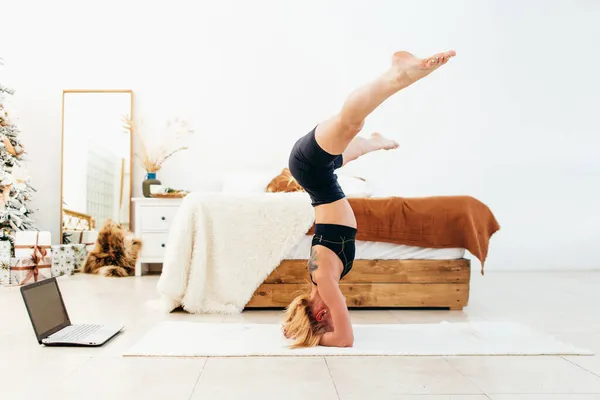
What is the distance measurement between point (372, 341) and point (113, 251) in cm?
309

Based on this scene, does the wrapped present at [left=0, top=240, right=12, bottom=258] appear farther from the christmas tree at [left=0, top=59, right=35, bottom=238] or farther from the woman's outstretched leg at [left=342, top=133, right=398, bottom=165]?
the woman's outstretched leg at [left=342, top=133, right=398, bottom=165]

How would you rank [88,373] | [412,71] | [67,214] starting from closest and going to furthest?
[412,71] < [88,373] < [67,214]

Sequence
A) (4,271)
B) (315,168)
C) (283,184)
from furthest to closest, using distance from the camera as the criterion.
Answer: (283,184) < (4,271) < (315,168)

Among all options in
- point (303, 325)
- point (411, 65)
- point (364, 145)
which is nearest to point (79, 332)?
point (303, 325)

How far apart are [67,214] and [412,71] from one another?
4240 mm

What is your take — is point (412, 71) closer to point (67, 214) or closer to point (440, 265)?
point (440, 265)

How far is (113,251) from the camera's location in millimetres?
4520

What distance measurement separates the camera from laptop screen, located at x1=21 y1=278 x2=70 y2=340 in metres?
2.02

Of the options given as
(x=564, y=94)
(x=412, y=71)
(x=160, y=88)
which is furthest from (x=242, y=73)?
(x=412, y=71)

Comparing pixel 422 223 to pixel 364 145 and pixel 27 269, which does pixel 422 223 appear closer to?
pixel 364 145

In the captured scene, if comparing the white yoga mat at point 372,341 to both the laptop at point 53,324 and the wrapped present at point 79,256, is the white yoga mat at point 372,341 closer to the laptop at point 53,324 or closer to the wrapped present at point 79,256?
the laptop at point 53,324

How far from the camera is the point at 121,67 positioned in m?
5.01

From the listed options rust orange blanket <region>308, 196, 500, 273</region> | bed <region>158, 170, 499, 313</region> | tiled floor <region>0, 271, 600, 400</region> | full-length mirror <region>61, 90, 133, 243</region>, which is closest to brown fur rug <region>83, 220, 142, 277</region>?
full-length mirror <region>61, 90, 133, 243</region>

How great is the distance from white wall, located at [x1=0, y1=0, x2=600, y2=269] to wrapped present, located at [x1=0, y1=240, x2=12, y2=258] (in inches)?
44.2
